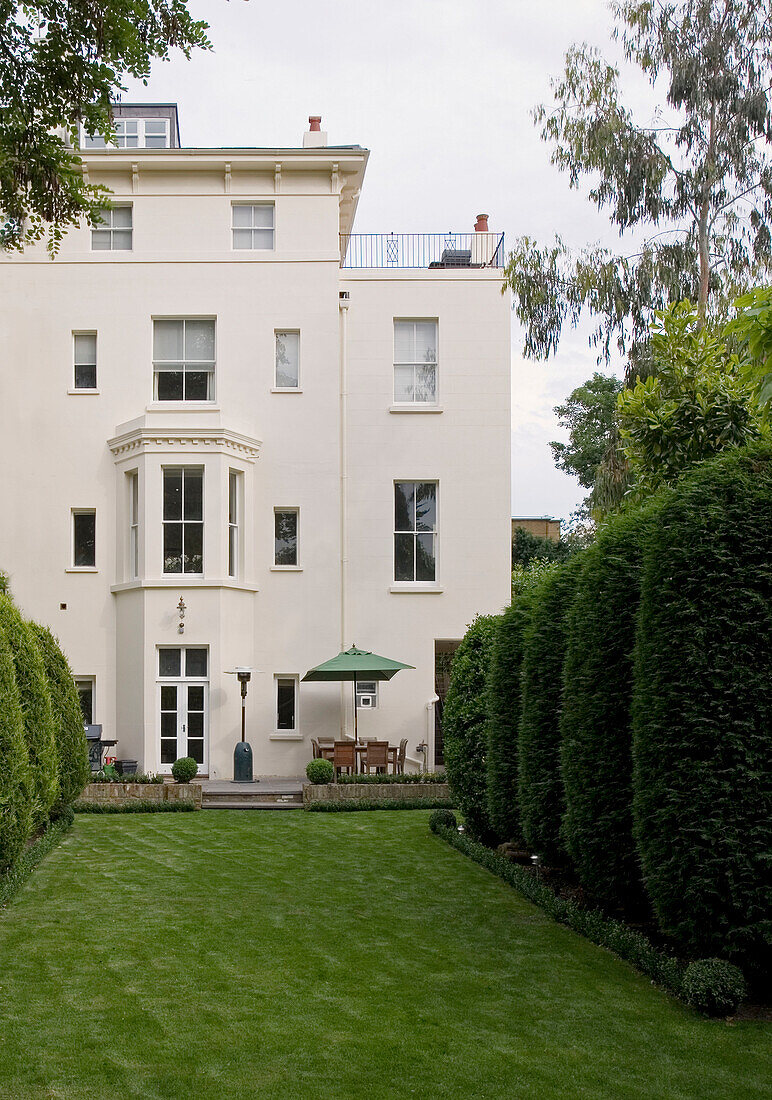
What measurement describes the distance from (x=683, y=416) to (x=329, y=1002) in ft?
27.9

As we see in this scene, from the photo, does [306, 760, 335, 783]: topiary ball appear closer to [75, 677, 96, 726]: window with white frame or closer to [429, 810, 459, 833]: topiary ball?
[429, 810, 459, 833]: topiary ball

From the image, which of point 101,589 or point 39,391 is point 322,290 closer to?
point 39,391

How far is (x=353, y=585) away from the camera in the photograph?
86.7 ft

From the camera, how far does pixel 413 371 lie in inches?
1069

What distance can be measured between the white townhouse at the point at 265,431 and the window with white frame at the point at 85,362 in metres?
0.05

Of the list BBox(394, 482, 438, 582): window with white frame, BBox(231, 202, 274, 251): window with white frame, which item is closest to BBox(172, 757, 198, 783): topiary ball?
BBox(394, 482, 438, 582): window with white frame

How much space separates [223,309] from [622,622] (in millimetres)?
19580

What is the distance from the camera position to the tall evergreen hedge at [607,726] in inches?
347

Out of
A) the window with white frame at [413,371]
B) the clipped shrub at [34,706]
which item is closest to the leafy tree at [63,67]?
the clipped shrub at [34,706]

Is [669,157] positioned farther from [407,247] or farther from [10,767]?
[10,767]

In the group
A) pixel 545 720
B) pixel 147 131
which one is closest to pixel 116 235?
pixel 147 131

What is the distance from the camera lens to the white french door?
24.8 metres

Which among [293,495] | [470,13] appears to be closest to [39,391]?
[293,495]

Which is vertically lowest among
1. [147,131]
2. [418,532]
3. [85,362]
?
[418,532]
